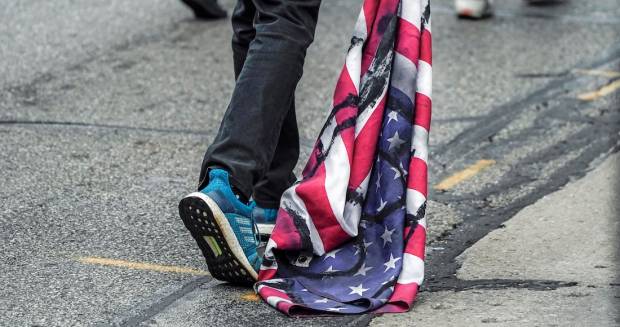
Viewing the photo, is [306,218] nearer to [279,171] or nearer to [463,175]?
[279,171]

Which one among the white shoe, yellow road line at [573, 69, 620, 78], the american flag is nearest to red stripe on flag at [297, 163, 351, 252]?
the american flag

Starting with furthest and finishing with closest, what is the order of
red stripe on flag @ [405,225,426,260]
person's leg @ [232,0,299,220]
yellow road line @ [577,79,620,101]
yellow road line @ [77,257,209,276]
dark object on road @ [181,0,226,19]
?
dark object on road @ [181,0,226,19], yellow road line @ [577,79,620,101], person's leg @ [232,0,299,220], yellow road line @ [77,257,209,276], red stripe on flag @ [405,225,426,260]

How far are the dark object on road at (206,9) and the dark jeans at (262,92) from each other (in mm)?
3275

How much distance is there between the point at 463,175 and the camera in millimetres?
4398

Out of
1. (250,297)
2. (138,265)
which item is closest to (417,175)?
(250,297)

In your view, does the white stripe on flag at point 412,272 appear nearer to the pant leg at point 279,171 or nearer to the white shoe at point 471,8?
the pant leg at point 279,171

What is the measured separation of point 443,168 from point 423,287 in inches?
47.9

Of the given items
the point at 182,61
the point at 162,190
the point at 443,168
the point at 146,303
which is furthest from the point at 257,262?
the point at 182,61

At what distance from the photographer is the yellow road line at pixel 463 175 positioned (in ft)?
14.0

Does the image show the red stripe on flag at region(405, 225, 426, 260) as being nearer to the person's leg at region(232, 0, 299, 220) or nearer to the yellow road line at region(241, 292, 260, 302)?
the yellow road line at region(241, 292, 260, 302)

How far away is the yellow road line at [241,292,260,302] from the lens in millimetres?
3215

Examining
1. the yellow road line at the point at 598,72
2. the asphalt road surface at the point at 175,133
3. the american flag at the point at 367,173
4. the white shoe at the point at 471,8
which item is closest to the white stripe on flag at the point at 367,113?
the american flag at the point at 367,173

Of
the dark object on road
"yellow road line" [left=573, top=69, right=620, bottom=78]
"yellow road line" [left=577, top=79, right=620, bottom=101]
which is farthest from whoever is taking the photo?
the dark object on road

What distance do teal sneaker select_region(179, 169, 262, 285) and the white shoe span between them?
→ 12.2 feet
